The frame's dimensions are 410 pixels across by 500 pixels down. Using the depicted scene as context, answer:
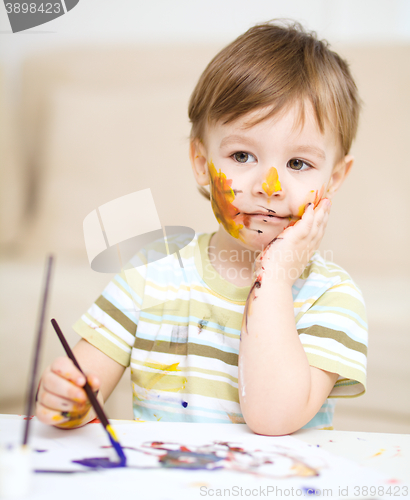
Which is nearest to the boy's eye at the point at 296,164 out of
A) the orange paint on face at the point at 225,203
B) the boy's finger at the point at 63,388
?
the orange paint on face at the point at 225,203

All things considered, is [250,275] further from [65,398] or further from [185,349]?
[65,398]

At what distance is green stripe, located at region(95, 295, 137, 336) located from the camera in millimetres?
783

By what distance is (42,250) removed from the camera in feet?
3.28

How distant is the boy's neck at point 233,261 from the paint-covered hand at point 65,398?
38 centimetres

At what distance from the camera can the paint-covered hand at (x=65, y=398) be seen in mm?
492

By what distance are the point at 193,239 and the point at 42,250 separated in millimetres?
350

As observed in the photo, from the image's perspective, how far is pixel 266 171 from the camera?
0.70m

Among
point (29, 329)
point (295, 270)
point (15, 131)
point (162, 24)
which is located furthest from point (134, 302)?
point (162, 24)

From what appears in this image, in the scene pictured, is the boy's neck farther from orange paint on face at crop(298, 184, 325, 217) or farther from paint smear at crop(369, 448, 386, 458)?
paint smear at crop(369, 448, 386, 458)

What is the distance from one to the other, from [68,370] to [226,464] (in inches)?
8.2

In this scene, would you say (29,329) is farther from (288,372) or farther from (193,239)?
(288,372)
